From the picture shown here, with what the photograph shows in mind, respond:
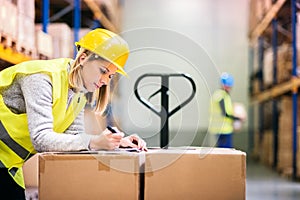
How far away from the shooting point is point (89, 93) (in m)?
2.53

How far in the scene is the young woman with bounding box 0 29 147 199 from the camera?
217 cm

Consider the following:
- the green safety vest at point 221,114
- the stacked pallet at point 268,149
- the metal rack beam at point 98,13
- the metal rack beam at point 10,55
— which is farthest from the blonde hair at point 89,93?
the stacked pallet at point 268,149

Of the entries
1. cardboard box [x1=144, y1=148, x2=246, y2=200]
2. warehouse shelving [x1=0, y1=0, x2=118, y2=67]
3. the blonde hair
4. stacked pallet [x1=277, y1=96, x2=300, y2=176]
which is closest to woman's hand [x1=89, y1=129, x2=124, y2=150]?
cardboard box [x1=144, y1=148, x2=246, y2=200]

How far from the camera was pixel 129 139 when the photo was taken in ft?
8.46

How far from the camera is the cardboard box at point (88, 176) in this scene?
7.40ft

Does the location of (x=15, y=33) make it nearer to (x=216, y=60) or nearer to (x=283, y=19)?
(x=283, y=19)

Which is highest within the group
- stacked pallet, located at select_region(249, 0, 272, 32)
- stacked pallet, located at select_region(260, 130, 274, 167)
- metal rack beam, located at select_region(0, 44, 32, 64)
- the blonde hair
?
stacked pallet, located at select_region(249, 0, 272, 32)

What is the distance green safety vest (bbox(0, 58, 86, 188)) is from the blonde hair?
0.12 ft

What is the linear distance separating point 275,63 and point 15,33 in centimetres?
667

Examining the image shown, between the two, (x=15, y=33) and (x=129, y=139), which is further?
(x=15, y=33)


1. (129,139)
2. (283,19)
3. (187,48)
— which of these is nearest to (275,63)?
(283,19)

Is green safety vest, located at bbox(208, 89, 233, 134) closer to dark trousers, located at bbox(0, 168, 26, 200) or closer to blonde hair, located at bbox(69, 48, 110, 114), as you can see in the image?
blonde hair, located at bbox(69, 48, 110, 114)

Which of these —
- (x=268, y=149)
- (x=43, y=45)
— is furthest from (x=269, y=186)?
(x=268, y=149)

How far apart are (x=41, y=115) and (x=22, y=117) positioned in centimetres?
18
